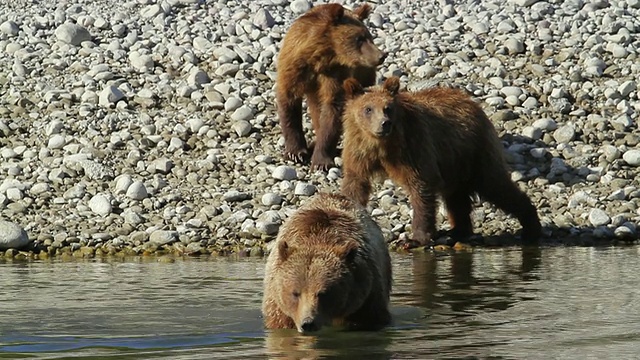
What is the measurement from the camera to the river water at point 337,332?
641 centimetres

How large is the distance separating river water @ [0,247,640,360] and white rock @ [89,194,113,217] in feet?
3.22

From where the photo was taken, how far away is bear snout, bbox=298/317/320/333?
21.1 ft

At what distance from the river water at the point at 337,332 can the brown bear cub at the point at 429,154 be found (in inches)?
22.4

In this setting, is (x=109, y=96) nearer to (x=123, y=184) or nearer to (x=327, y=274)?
(x=123, y=184)

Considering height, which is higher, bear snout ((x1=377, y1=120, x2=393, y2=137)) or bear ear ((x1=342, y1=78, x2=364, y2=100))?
bear ear ((x1=342, y1=78, x2=364, y2=100))

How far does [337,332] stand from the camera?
6.97 metres

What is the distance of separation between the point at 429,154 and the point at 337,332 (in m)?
4.04

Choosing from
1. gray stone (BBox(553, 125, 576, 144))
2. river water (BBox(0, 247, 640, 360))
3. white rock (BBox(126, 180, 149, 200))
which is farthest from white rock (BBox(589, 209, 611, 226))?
white rock (BBox(126, 180, 149, 200))

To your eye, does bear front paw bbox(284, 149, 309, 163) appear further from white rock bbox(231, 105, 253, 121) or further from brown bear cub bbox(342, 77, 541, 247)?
brown bear cub bbox(342, 77, 541, 247)

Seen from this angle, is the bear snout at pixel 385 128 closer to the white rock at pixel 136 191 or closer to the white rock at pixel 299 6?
the white rock at pixel 136 191

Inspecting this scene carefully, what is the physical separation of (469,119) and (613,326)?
454 cm

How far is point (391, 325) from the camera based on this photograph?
7.10 m

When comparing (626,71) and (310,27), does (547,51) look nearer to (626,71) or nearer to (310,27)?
(626,71)

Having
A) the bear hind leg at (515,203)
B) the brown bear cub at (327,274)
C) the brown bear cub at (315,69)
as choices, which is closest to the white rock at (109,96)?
the brown bear cub at (315,69)
